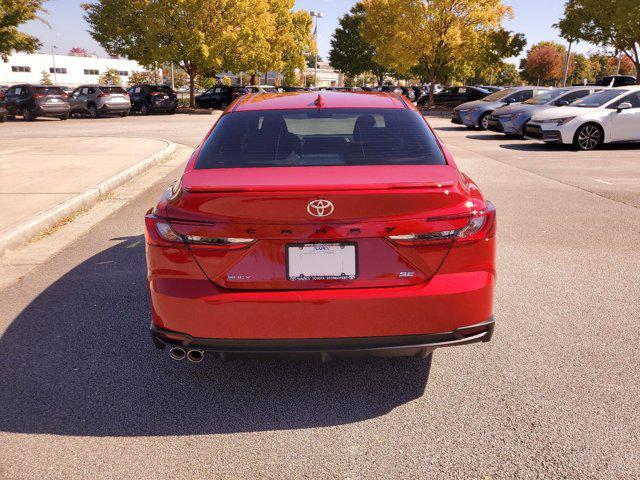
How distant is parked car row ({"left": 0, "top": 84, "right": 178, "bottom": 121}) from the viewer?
86.5 ft

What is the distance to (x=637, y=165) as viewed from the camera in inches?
471

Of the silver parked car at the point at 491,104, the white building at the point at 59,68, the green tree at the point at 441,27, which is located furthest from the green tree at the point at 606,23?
the white building at the point at 59,68

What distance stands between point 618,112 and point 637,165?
3.13 meters

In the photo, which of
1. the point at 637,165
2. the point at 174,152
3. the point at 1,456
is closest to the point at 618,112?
the point at 637,165

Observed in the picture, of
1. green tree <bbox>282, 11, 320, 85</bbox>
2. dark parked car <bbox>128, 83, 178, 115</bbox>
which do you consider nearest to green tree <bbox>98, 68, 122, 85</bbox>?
green tree <bbox>282, 11, 320, 85</bbox>

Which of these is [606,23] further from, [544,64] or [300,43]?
[544,64]

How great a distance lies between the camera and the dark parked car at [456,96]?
30.5 metres

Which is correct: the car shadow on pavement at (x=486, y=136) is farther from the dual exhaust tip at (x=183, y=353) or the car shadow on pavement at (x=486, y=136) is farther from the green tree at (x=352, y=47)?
the green tree at (x=352, y=47)

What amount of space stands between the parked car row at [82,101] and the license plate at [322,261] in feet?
88.4

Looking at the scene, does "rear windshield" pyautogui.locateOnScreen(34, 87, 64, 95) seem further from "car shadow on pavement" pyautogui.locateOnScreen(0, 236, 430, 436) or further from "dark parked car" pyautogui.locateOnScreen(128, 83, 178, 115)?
"car shadow on pavement" pyautogui.locateOnScreen(0, 236, 430, 436)

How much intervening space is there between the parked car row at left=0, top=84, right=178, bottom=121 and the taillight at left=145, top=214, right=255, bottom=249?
26.4 metres

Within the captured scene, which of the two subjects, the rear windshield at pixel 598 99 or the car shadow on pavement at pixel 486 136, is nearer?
the rear windshield at pixel 598 99

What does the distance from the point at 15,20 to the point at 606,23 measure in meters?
33.0

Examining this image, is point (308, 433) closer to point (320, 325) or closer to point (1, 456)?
point (320, 325)
